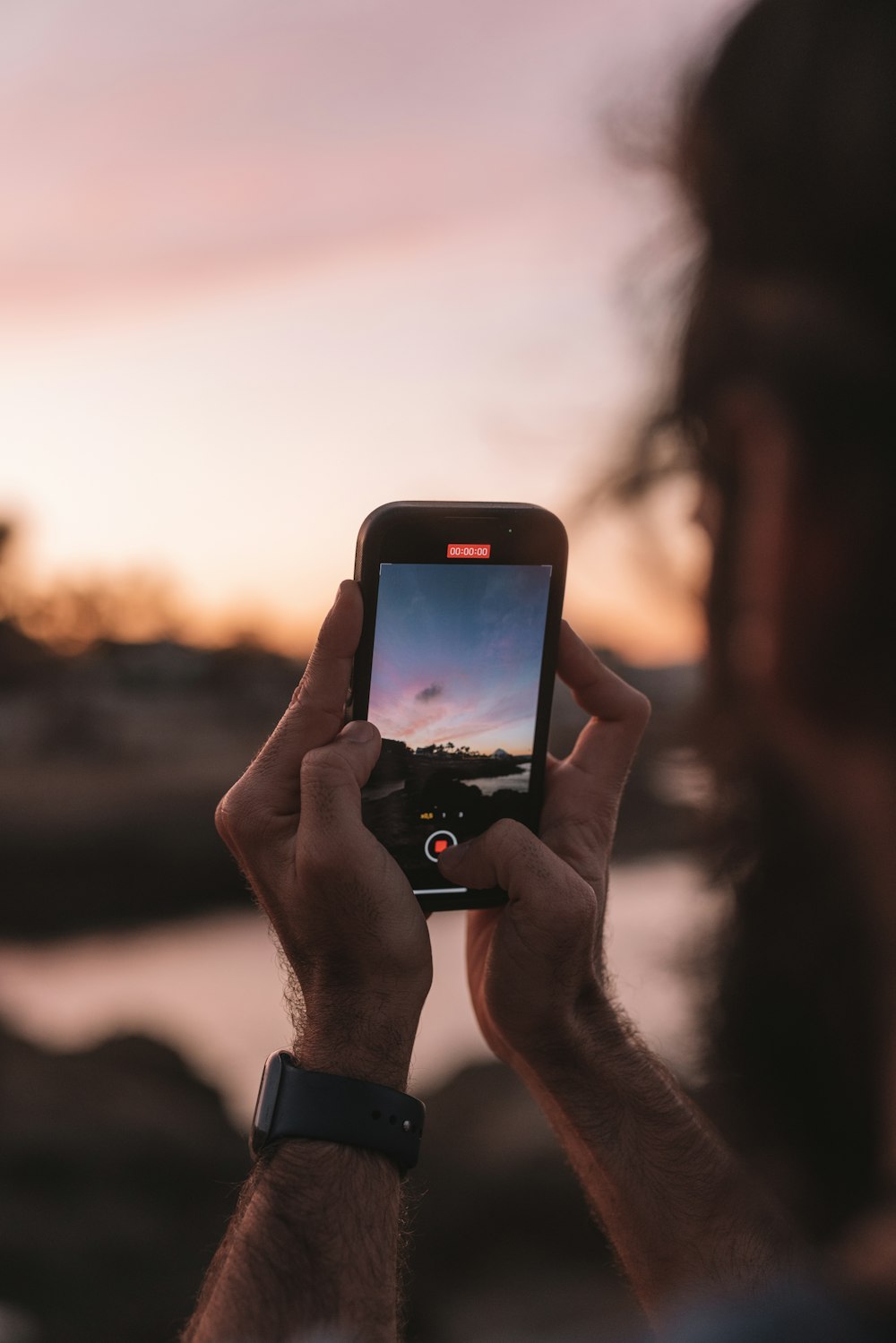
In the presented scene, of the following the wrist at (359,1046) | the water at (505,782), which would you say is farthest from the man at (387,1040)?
the water at (505,782)

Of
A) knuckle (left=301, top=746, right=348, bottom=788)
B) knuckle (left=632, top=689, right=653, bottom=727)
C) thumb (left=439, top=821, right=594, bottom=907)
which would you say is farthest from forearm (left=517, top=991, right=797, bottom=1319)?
knuckle (left=301, top=746, right=348, bottom=788)

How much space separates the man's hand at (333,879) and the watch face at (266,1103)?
42 mm

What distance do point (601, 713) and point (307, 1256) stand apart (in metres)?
0.93

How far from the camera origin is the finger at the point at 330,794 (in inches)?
59.4

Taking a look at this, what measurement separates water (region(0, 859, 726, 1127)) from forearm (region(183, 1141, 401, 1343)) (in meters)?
3.71

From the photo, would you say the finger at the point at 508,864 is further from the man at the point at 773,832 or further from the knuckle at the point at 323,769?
the knuckle at the point at 323,769

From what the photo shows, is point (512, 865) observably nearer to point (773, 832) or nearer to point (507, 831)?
point (507, 831)

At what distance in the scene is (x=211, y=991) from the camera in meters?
10.7

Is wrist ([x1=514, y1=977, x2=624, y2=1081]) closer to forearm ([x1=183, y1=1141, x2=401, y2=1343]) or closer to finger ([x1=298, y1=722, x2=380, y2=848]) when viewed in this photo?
forearm ([x1=183, y1=1141, x2=401, y2=1343])

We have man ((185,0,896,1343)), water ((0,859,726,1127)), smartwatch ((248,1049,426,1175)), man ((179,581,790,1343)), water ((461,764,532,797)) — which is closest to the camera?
man ((185,0,896,1343))

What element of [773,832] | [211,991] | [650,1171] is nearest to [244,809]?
[650,1171]

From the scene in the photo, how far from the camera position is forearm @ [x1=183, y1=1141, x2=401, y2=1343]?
128 cm

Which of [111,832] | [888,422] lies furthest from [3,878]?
[888,422]

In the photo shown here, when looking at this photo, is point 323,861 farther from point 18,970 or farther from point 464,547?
point 18,970
